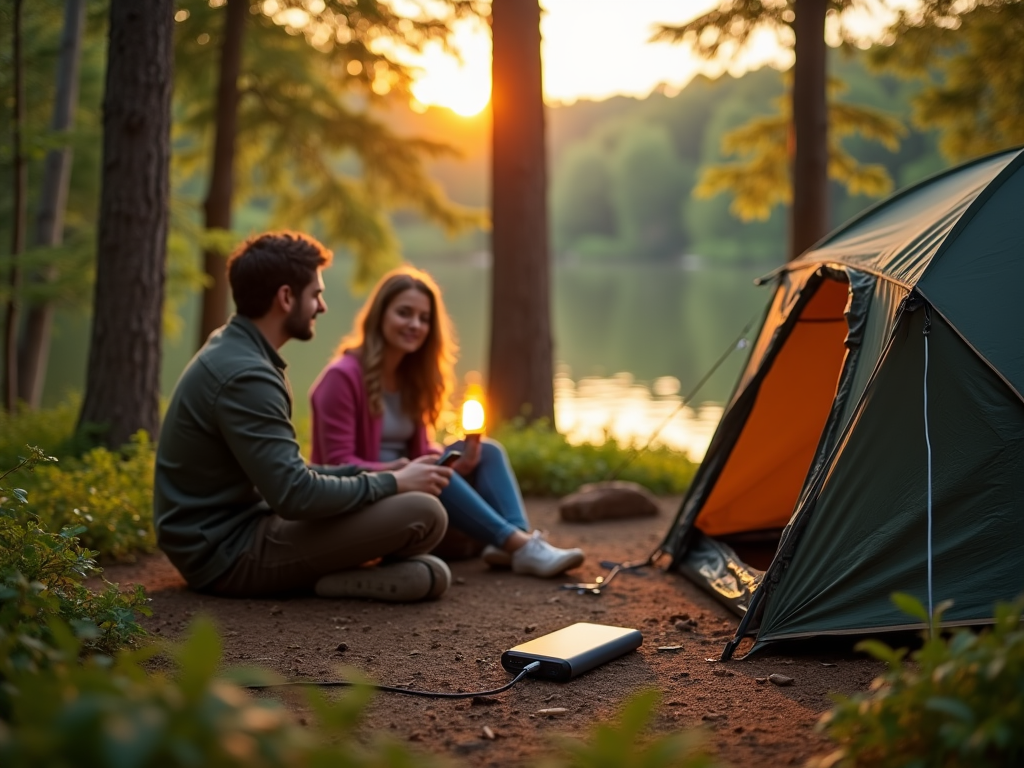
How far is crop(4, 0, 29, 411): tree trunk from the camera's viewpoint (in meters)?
7.62

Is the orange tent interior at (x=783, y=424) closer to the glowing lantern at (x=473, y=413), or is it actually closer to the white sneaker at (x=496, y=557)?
the white sneaker at (x=496, y=557)

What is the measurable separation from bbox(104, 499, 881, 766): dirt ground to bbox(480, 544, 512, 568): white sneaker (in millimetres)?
61

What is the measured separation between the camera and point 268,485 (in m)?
3.80

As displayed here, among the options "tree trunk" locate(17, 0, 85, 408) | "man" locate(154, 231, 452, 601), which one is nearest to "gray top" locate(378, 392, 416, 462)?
"man" locate(154, 231, 452, 601)

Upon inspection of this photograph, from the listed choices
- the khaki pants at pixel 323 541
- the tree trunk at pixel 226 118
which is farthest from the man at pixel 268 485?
the tree trunk at pixel 226 118

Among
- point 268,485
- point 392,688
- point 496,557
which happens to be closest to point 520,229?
point 496,557

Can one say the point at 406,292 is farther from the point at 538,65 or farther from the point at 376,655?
the point at 538,65

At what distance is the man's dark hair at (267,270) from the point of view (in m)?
3.94

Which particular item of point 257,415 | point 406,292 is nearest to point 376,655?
point 257,415

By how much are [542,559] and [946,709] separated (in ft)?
9.49

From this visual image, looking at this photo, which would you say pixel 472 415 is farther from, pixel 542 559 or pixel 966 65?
pixel 966 65

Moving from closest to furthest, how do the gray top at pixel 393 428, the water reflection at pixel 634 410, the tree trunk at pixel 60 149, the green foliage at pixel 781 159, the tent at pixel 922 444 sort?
the tent at pixel 922 444
the gray top at pixel 393 428
the tree trunk at pixel 60 149
the green foliage at pixel 781 159
the water reflection at pixel 634 410

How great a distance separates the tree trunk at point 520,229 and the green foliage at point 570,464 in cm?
42

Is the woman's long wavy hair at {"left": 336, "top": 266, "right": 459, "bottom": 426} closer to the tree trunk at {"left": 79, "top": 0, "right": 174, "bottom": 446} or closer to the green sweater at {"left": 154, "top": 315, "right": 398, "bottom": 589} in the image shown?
the green sweater at {"left": 154, "top": 315, "right": 398, "bottom": 589}
